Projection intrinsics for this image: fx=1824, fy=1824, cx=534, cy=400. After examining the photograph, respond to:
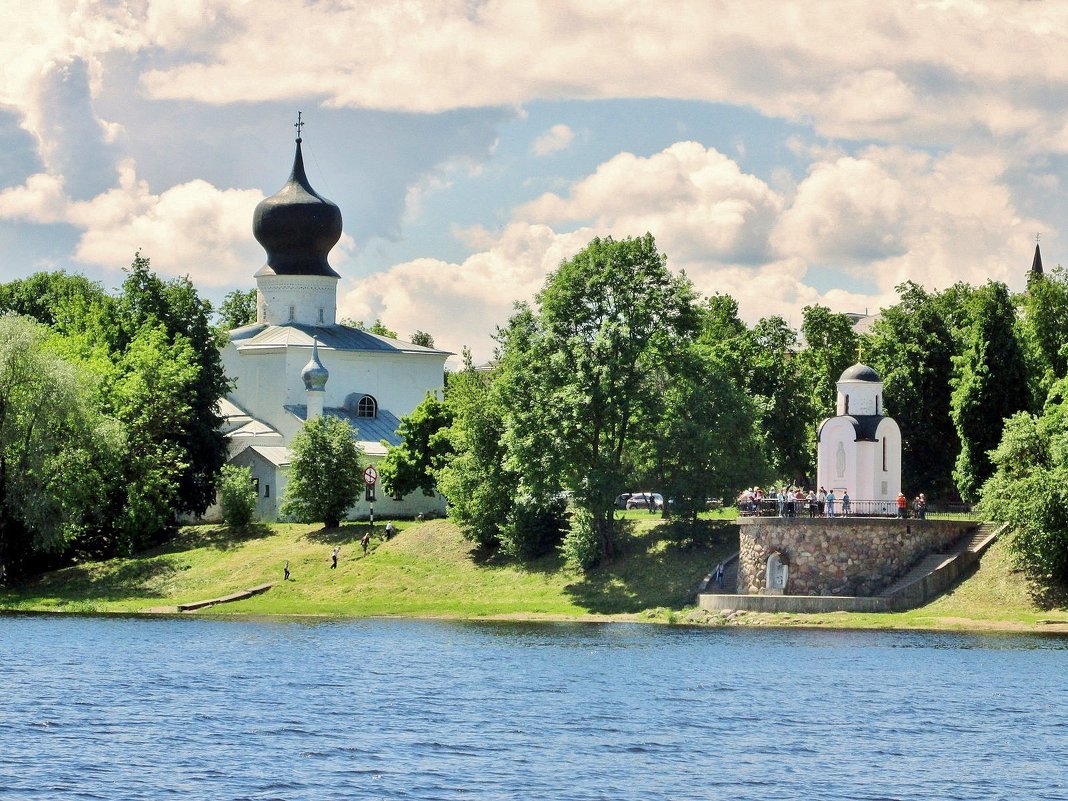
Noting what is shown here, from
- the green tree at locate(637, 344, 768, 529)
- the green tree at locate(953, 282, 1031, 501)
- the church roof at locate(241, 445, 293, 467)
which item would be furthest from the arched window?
the green tree at locate(953, 282, 1031, 501)

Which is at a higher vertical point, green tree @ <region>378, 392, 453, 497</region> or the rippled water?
green tree @ <region>378, 392, 453, 497</region>

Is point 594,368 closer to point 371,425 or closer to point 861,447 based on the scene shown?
point 861,447

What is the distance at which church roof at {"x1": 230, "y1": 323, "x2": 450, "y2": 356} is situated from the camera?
8844 centimetres

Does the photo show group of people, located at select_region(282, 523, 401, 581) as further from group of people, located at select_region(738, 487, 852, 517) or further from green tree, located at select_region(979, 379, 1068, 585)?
green tree, located at select_region(979, 379, 1068, 585)

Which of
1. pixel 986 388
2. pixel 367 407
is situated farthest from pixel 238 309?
pixel 986 388

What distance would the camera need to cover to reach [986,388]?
69.4 meters

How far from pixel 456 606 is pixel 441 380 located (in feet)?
101

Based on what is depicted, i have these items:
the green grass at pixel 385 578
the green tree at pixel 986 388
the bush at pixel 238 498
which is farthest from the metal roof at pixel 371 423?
the green tree at pixel 986 388

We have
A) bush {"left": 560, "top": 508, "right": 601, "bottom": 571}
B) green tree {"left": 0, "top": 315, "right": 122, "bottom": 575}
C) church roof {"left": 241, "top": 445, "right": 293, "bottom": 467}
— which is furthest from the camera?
church roof {"left": 241, "top": 445, "right": 293, "bottom": 467}

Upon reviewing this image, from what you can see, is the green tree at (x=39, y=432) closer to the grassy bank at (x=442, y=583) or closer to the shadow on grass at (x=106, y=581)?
the shadow on grass at (x=106, y=581)

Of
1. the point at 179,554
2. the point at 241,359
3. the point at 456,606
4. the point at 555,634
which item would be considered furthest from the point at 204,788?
the point at 241,359

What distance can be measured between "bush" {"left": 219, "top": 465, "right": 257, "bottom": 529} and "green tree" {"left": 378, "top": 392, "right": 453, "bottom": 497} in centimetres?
585

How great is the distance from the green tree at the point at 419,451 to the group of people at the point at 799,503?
65.3 feet

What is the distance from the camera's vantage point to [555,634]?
2125 inches
